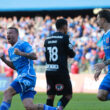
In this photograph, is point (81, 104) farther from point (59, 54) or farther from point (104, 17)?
point (104, 17)

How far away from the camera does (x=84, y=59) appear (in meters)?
23.7

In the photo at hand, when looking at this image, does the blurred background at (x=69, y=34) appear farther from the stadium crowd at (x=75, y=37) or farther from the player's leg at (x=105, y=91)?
the player's leg at (x=105, y=91)

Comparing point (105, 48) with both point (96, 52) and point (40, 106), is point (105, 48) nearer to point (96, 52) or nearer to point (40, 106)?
A: point (40, 106)

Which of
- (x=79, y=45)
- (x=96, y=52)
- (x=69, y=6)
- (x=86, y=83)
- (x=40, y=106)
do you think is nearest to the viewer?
(x=40, y=106)

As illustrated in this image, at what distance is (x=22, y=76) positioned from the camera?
27.5 feet

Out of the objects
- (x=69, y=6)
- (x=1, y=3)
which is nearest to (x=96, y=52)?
(x=69, y=6)

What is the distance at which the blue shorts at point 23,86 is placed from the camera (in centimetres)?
823

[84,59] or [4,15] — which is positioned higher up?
[4,15]

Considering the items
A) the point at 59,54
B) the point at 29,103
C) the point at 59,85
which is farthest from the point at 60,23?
the point at 29,103

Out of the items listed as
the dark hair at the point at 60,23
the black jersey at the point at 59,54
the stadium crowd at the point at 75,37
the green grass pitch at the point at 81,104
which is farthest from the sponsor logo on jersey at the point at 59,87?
the stadium crowd at the point at 75,37

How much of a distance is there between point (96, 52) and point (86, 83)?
12.3ft

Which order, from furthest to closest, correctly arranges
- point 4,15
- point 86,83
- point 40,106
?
1. point 4,15
2. point 86,83
3. point 40,106

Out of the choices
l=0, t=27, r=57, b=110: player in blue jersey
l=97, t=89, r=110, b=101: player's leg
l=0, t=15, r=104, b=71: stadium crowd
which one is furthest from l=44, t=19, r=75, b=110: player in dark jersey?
l=0, t=15, r=104, b=71: stadium crowd

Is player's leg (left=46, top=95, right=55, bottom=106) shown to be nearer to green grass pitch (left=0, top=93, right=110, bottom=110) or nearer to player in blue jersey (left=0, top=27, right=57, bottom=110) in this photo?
player in blue jersey (left=0, top=27, right=57, bottom=110)
